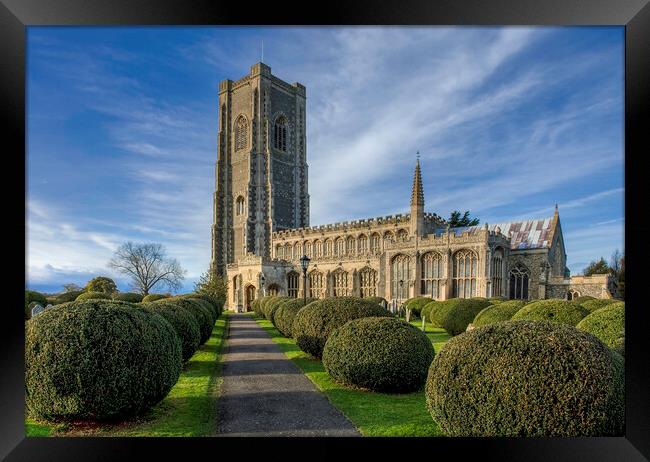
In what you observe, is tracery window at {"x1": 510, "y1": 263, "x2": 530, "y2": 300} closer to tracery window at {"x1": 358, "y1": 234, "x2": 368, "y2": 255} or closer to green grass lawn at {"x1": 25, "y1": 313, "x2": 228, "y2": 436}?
tracery window at {"x1": 358, "y1": 234, "x2": 368, "y2": 255}

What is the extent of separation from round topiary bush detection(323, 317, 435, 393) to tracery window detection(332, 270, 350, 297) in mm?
32812

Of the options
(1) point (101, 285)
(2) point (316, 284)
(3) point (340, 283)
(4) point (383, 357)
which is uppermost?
(4) point (383, 357)

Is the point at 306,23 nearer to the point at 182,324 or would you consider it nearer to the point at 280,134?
the point at 182,324

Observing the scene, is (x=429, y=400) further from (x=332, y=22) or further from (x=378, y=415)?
(x=332, y=22)

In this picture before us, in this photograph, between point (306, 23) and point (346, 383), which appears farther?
point (346, 383)

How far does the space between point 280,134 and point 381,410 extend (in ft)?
176

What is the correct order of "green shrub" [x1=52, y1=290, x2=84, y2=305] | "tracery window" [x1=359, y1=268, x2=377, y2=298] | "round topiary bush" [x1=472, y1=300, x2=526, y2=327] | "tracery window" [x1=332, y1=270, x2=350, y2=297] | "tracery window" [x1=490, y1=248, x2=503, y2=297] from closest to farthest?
"round topiary bush" [x1=472, y1=300, x2=526, y2=327] < "green shrub" [x1=52, y1=290, x2=84, y2=305] < "tracery window" [x1=490, y1=248, x2=503, y2=297] < "tracery window" [x1=359, y1=268, x2=377, y2=298] < "tracery window" [x1=332, y1=270, x2=350, y2=297]

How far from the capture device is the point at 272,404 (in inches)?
272

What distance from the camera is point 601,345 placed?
14.7ft

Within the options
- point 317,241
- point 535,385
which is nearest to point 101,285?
point 317,241

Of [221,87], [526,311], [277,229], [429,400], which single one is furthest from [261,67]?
[429,400]

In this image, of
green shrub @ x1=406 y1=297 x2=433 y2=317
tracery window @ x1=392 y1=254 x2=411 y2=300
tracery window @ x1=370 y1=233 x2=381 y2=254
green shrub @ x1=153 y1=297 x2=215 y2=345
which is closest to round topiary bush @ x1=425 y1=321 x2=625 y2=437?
green shrub @ x1=153 y1=297 x2=215 y2=345

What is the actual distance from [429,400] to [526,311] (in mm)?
7227

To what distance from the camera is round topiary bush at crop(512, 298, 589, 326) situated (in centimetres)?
1035
